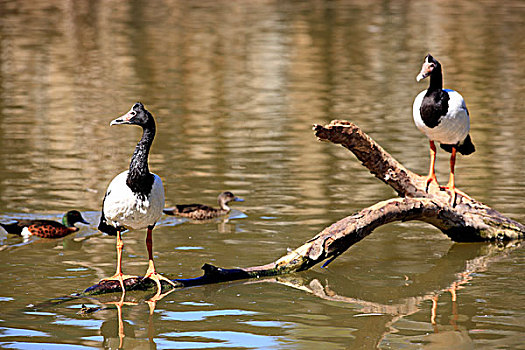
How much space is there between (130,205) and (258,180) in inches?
234

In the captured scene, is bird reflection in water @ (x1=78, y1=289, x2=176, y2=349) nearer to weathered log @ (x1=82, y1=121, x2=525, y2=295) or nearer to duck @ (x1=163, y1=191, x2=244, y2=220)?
weathered log @ (x1=82, y1=121, x2=525, y2=295)

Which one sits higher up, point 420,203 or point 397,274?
point 420,203

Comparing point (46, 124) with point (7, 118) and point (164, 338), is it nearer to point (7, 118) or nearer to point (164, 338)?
point (7, 118)

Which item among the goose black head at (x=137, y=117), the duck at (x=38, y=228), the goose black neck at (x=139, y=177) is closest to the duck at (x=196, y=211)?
the duck at (x=38, y=228)

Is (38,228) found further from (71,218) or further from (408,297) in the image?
(408,297)

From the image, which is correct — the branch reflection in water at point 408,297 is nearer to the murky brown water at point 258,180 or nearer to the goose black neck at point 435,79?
the murky brown water at point 258,180

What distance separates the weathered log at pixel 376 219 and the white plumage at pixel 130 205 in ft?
2.01

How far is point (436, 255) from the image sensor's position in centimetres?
1066

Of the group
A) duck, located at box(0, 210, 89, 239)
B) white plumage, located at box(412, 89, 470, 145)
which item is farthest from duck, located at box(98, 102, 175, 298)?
white plumage, located at box(412, 89, 470, 145)

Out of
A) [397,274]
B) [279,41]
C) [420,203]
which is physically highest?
[279,41]

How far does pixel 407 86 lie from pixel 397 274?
15.5 meters

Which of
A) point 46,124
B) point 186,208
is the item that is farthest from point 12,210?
point 46,124

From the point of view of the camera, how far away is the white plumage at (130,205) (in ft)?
28.5

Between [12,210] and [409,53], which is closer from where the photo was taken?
[12,210]
